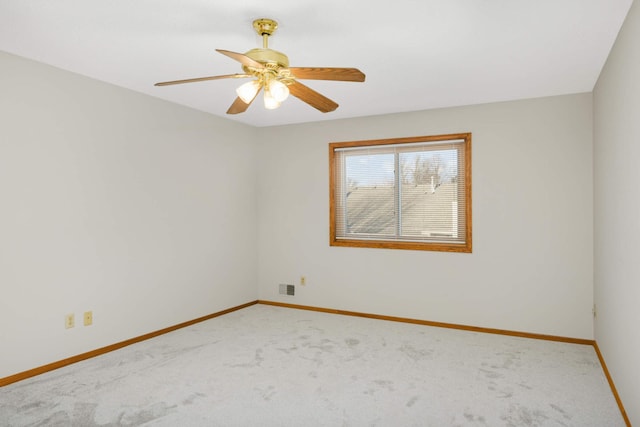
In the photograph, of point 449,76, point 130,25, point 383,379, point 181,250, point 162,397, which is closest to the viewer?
point 130,25

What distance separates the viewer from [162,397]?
104 inches

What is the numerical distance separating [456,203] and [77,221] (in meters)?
3.54

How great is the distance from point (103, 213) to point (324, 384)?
2322 mm

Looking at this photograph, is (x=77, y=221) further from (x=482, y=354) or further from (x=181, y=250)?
(x=482, y=354)

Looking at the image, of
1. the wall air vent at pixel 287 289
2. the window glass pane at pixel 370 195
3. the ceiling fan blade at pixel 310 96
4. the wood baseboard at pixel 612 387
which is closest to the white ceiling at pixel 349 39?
the ceiling fan blade at pixel 310 96

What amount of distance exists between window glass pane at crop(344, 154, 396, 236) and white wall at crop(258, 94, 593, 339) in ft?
0.85

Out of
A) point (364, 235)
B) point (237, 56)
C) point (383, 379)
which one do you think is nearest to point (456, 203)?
point (364, 235)

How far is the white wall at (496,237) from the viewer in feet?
12.4

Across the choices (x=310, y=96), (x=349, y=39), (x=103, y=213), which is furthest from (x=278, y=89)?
(x=103, y=213)

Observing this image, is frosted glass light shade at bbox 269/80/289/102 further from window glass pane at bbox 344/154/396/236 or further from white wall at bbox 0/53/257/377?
window glass pane at bbox 344/154/396/236

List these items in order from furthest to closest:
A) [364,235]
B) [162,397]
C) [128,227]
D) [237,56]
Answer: [364,235] < [128,227] < [162,397] < [237,56]

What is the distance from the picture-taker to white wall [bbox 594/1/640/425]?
2107mm

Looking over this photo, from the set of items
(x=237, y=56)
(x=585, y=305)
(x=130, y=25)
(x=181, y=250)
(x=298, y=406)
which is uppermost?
(x=130, y=25)

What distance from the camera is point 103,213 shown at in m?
3.51
